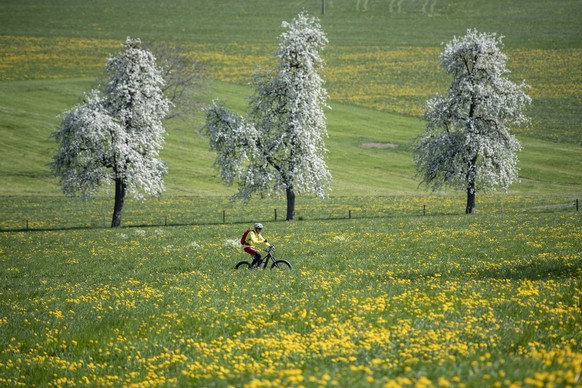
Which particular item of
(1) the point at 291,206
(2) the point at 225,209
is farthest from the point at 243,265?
(2) the point at 225,209

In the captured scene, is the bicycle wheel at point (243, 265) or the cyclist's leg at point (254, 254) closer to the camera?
the cyclist's leg at point (254, 254)

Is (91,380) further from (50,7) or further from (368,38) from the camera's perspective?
(50,7)

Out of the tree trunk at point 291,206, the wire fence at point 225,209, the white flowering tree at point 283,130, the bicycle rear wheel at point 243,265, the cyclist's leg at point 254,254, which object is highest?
the white flowering tree at point 283,130

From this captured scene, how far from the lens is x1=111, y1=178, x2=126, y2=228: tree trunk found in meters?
45.0

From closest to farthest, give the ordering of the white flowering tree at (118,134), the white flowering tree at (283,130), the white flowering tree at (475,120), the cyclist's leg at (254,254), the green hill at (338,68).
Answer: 1. the cyclist's leg at (254,254)
2. the white flowering tree at (118,134)
3. the white flowering tree at (283,130)
4. the white flowering tree at (475,120)
5. the green hill at (338,68)

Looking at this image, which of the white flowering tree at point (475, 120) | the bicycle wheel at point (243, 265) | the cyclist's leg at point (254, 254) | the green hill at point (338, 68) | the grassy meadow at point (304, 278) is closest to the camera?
the grassy meadow at point (304, 278)

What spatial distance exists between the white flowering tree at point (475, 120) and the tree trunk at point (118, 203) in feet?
79.1

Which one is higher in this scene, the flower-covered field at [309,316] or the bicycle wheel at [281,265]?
the flower-covered field at [309,316]

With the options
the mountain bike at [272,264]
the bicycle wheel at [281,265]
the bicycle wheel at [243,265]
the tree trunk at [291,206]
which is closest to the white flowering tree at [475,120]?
the tree trunk at [291,206]

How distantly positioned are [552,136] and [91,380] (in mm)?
86225

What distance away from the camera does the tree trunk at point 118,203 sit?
4503 centimetres

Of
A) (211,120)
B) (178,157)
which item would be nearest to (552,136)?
(178,157)

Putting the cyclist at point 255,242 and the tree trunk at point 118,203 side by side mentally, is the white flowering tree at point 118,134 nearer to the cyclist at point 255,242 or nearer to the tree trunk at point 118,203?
the tree trunk at point 118,203

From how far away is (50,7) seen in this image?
17025 cm
